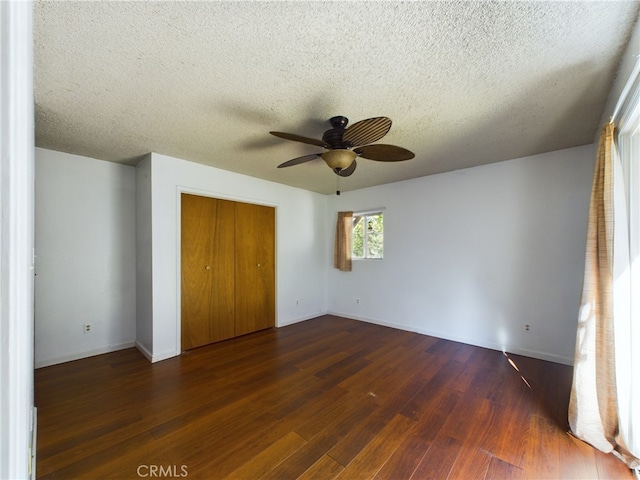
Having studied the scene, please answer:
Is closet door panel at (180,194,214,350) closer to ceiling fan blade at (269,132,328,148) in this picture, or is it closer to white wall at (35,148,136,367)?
white wall at (35,148,136,367)

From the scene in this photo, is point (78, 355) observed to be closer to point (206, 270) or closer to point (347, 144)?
point (206, 270)

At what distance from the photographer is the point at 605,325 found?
171 cm

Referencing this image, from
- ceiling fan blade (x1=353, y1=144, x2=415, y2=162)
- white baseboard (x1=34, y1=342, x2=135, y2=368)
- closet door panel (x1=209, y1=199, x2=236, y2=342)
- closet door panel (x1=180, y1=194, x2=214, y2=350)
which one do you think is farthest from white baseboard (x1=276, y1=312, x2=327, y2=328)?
ceiling fan blade (x1=353, y1=144, x2=415, y2=162)

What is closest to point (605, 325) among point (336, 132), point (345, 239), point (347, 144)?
point (347, 144)

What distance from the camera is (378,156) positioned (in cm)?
228

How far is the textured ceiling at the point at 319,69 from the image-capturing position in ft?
4.17

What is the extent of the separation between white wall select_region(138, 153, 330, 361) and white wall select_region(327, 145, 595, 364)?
1.08 meters

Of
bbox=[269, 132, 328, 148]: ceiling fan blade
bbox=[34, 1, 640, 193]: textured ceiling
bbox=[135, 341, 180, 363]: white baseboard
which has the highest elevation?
bbox=[34, 1, 640, 193]: textured ceiling

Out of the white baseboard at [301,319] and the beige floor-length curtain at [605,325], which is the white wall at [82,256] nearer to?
the white baseboard at [301,319]

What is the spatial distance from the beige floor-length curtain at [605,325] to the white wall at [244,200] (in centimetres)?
358

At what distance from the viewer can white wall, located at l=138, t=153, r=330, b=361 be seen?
3.09 metres

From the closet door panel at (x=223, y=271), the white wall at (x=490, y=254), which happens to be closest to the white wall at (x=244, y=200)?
the closet door panel at (x=223, y=271)

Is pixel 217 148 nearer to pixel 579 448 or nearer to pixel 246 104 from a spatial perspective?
pixel 246 104

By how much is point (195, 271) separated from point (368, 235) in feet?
9.31
